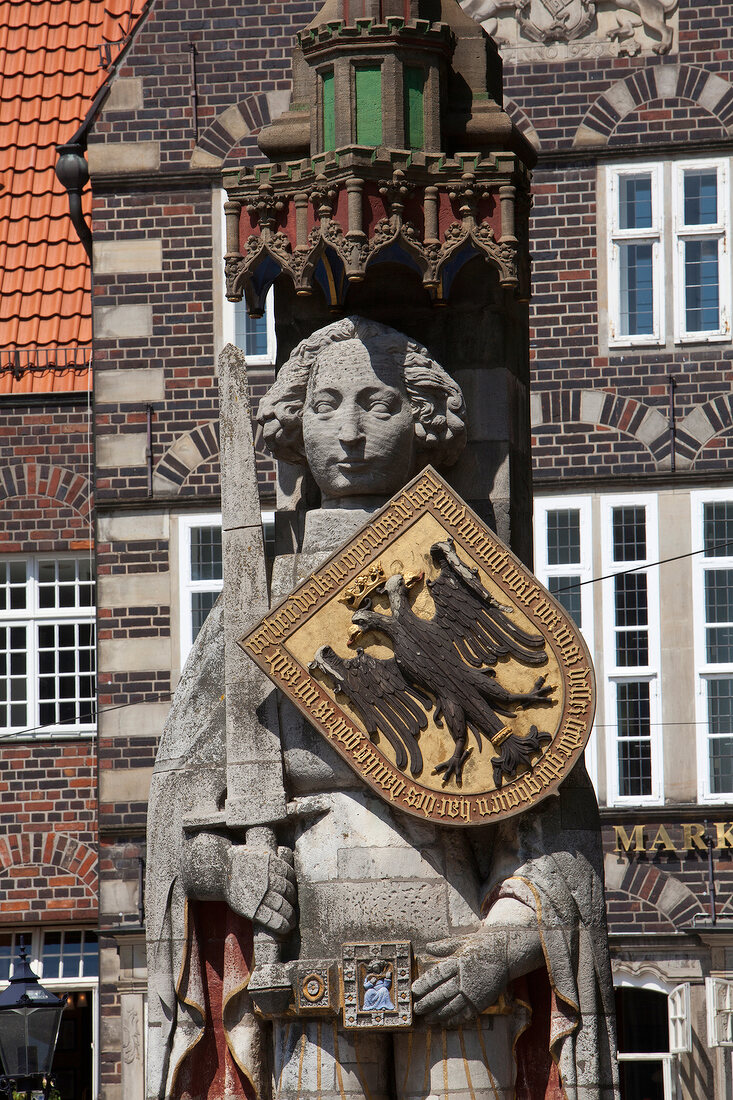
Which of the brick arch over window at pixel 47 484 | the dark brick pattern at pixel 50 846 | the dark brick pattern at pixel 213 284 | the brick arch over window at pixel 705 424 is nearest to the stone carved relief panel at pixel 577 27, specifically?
the dark brick pattern at pixel 213 284

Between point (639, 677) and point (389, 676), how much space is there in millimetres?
10770

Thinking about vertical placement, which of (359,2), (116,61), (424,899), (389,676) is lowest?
(424,899)

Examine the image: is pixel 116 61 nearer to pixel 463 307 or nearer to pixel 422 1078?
pixel 463 307

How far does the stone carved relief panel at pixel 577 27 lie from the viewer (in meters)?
18.9

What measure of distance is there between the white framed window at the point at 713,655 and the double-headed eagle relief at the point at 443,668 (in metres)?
10.7

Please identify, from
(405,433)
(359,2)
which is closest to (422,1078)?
(405,433)

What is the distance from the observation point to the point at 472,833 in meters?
7.91

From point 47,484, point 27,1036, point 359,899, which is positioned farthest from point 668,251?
point 359,899

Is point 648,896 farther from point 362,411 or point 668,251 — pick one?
point 362,411

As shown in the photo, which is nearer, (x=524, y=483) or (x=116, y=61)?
(x=524, y=483)

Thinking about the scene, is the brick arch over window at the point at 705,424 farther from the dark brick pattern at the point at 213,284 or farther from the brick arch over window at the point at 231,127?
the brick arch over window at the point at 231,127

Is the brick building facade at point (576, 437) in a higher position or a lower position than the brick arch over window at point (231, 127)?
lower

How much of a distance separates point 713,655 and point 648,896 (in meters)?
1.78

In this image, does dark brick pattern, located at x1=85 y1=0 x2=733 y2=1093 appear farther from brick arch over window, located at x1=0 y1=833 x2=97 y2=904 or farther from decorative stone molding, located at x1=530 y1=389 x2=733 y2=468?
brick arch over window, located at x1=0 y1=833 x2=97 y2=904
